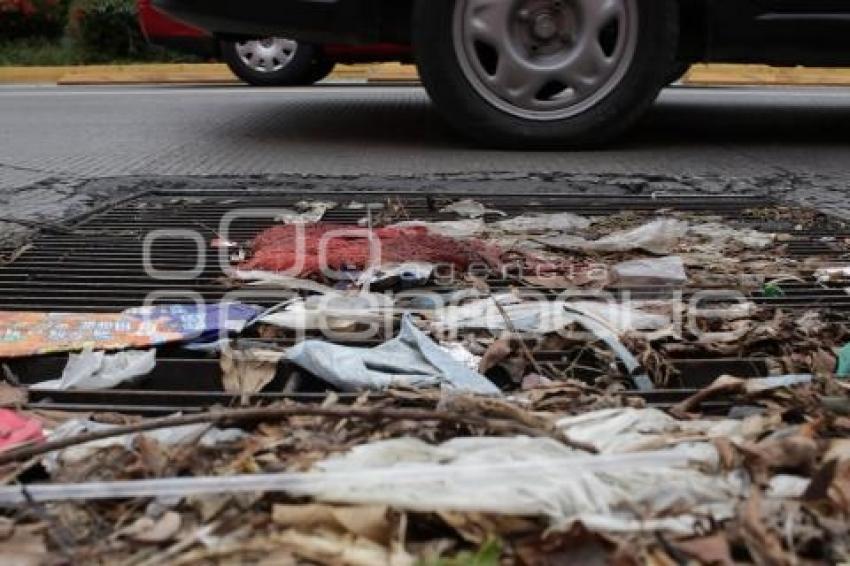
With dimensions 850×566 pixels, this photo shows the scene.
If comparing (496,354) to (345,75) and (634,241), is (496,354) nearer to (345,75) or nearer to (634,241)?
(634,241)

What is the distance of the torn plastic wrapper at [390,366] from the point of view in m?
1.60

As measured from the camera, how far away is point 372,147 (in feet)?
14.1

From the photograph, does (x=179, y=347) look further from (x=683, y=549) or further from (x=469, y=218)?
(x=469, y=218)

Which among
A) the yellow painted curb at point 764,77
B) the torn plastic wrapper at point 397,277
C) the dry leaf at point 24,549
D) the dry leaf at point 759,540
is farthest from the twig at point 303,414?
the yellow painted curb at point 764,77

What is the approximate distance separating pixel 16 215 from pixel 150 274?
858mm

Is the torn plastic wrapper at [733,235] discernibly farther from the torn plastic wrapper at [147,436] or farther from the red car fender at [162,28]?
the red car fender at [162,28]

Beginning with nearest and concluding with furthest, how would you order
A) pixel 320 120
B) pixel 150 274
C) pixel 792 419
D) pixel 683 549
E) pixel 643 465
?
1. pixel 683 549
2. pixel 643 465
3. pixel 792 419
4. pixel 150 274
5. pixel 320 120

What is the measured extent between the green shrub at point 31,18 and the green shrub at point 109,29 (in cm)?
104

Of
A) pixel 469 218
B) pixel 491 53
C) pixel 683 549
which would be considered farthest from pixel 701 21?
pixel 683 549

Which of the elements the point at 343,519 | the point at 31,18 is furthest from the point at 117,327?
the point at 31,18

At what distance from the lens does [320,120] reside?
5168mm

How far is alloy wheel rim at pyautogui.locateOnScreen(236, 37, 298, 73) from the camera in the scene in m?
8.02

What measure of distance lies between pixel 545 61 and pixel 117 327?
2.49 m

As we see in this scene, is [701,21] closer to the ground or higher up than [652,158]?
higher up
